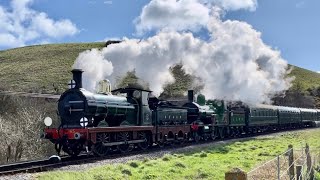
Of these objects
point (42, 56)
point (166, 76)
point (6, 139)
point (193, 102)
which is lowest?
point (6, 139)

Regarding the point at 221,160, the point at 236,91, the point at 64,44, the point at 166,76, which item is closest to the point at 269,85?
the point at 236,91

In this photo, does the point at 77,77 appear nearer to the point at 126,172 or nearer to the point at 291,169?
the point at 126,172

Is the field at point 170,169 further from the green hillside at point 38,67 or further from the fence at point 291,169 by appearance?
the green hillside at point 38,67

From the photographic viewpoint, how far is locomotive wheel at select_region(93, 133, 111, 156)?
769 inches

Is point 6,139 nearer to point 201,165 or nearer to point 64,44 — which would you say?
point 201,165

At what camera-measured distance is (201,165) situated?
16938 millimetres

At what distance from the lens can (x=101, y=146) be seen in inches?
779

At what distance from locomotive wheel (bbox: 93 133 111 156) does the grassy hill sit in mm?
47904

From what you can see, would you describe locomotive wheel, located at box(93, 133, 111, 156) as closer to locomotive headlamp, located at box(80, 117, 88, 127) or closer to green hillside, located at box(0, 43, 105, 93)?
locomotive headlamp, located at box(80, 117, 88, 127)

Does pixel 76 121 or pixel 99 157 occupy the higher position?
pixel 76 121

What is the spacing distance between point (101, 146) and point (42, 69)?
8320cm

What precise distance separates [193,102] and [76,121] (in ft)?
44.1

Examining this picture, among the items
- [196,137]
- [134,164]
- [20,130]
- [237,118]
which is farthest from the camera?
[20,130]

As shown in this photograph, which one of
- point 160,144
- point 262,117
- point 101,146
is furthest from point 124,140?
point 262,117
